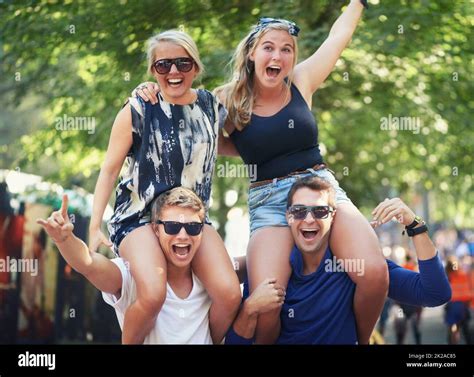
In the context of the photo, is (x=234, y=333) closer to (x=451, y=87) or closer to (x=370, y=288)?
(x=370, y=288)

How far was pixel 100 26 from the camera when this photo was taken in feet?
28.3

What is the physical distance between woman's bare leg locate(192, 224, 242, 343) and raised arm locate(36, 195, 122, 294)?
1.36 ft

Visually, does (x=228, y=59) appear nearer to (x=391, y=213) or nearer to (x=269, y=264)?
(x=269, y=264)

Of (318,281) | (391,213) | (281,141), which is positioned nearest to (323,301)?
(318,281)

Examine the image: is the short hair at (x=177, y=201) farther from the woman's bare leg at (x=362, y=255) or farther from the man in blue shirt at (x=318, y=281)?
the woman's bare leg at (x=362, y=255)

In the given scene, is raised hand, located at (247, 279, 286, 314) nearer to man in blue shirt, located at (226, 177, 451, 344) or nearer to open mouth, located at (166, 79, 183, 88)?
man in blue shirt, located at (226, 177, 451, 344)

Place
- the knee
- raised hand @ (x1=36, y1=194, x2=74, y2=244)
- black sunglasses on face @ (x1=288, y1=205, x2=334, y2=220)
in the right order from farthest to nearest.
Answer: black sunglasses on face @ (x1=288, y1=205, x2=334, y2=220) → the knee → raised hand @ (x1=36, y1=194, x2=74, y2=244)

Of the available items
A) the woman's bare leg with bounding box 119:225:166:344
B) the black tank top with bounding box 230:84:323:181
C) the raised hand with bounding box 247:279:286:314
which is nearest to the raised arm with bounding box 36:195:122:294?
the woman's bare leg with bounding box 119:225:166:344

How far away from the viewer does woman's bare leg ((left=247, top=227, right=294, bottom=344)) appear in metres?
4.64

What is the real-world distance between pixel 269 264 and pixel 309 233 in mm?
254

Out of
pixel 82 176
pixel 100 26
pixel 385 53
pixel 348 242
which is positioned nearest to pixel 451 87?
pixel 385 53

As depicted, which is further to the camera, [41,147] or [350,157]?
[350,157]

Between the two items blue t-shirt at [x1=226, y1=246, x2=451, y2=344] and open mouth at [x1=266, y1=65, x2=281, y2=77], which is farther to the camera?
open mouth at [x1=266, y1=65, x2=281, y2=77]
